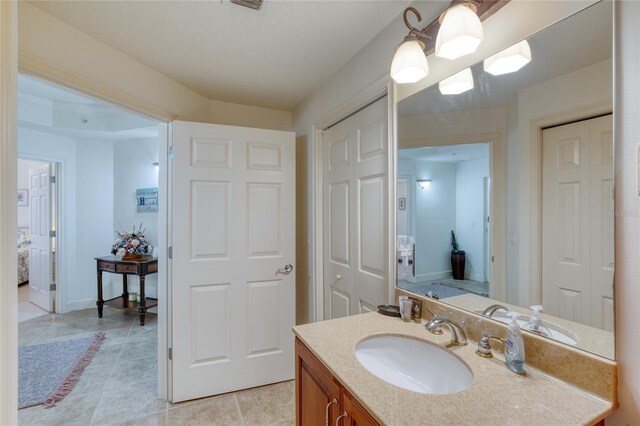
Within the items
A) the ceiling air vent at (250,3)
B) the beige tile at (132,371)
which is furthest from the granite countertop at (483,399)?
the beige tile at (132,371)

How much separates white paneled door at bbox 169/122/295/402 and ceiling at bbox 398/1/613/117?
1477mm

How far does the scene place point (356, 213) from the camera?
1863 mm

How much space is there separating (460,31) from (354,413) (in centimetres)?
124

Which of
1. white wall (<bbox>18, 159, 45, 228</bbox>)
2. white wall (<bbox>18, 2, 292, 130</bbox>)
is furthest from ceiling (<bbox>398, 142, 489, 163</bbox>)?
white wall (<bbox>18, 159, 45, 228</bbox>)

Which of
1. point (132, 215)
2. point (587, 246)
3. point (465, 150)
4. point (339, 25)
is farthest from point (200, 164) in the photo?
point (132, 215)

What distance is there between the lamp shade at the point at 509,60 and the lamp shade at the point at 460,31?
82 mm

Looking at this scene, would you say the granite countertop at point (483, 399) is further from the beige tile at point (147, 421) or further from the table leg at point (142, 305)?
the table leg at point (142, 305)

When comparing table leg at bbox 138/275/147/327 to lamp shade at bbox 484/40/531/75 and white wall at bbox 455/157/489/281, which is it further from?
lamp shade at bbox 484/40/531/75

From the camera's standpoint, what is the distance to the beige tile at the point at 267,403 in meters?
1.86

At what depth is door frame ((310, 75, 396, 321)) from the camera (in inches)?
58.4

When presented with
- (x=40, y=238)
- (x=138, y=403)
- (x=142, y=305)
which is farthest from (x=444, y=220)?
(x=40, y=238)

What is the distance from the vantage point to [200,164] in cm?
208

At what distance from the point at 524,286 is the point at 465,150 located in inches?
22.2

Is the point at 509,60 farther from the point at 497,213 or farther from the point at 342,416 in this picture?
the point at 342,416
